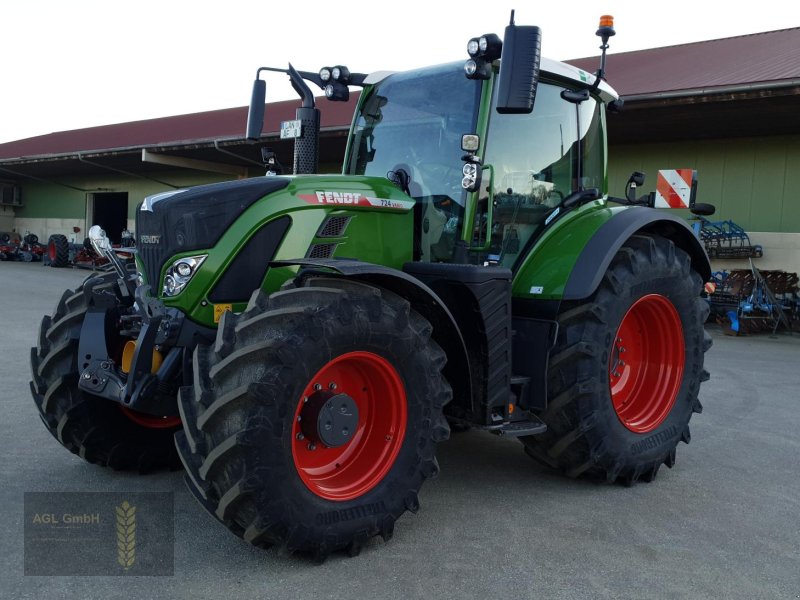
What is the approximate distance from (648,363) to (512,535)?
1759 mm

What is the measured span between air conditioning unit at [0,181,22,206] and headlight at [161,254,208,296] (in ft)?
105

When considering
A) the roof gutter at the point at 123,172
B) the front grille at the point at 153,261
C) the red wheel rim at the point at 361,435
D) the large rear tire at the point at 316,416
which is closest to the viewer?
the large rear tire at the point at 316,416

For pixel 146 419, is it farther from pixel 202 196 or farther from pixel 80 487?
pixel 202 196

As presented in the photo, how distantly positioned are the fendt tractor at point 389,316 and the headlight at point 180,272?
1 cm

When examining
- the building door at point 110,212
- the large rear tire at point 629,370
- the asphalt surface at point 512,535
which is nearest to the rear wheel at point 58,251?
the building door at point 110,212

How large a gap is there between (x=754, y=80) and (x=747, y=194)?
306 cm

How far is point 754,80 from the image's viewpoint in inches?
397

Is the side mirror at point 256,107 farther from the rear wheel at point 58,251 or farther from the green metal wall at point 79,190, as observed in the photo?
the rear wheel at point 58,251

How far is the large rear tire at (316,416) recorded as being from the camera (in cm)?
285

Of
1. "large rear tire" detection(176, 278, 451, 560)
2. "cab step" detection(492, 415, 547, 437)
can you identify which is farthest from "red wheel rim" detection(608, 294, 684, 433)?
"large rear tire" detection(176, 278, 451, 560)

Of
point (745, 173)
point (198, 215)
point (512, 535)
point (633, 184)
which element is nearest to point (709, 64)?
point (745, 173)

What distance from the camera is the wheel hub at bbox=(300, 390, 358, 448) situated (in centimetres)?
313

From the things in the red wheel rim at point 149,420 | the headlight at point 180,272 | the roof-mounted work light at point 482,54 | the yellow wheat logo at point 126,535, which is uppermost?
the roof-mounted work light at point 482,54

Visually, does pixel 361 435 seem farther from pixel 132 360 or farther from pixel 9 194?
pixel 9 194
